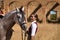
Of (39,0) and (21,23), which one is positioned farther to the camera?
(39,0)

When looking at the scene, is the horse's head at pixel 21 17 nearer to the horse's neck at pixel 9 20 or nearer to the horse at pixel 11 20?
the horse at pixel 11 20

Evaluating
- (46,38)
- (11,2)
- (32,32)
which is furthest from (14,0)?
(32,32)

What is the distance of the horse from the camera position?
6594 millimetres

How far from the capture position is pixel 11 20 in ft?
22.2

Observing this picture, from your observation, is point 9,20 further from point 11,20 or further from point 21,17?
point 21,17

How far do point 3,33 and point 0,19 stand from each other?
382 mm

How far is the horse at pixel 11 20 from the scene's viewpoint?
→ 6594 mm

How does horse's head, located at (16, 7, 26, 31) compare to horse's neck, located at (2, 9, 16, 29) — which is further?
horse's neck, located at (2, 9, 16, 29)

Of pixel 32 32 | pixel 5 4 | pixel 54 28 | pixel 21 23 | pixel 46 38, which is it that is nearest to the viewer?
pixel 21 23

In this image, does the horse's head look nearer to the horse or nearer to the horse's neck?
the horse

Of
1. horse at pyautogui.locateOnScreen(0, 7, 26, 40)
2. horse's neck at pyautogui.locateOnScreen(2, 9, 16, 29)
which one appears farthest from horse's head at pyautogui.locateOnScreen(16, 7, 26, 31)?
horse's neck at pyautogui.locateOnScreen(2, 9, 16, 29)

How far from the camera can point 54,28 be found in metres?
23.5

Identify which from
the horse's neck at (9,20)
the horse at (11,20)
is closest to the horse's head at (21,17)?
the horse at (11,20)

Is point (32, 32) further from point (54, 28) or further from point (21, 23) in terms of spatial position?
point (54, 28)
